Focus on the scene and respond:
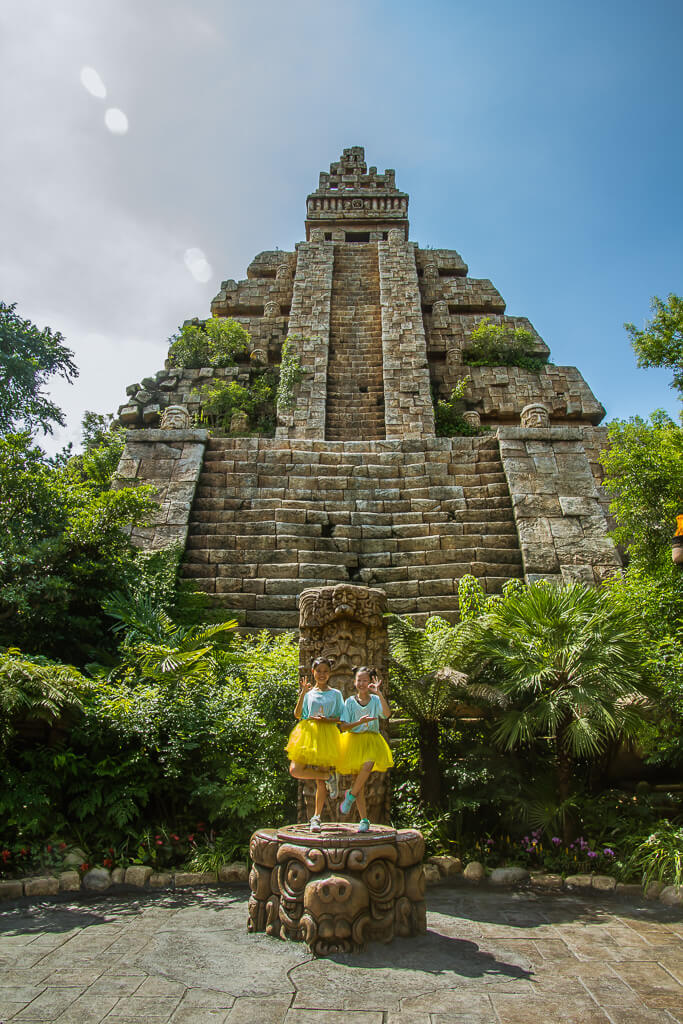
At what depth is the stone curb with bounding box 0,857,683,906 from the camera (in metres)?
4.56

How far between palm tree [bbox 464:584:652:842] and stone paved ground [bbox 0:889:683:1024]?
3.95 feet

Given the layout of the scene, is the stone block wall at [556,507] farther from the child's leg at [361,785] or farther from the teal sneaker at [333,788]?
the child's leg at [361,785]

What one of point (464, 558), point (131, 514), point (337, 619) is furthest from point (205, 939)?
point (464, 558)

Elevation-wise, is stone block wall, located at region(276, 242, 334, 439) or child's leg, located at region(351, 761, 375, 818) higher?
stone block wall, located at region(276, 242, 334, 439)

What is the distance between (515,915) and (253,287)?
18983 millimetres

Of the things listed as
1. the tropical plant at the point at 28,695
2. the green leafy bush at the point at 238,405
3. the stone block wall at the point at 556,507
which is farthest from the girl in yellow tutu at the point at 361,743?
the green leafy bush at the point at 238,405

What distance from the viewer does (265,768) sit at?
5273 millimetres

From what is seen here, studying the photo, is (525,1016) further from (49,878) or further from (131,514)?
A: (131,514)

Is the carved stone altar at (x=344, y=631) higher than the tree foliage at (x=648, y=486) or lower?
lower

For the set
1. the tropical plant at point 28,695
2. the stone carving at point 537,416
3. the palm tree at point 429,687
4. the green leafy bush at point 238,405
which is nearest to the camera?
the tropical plant at point 28,695

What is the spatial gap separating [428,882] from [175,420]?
28.5ft

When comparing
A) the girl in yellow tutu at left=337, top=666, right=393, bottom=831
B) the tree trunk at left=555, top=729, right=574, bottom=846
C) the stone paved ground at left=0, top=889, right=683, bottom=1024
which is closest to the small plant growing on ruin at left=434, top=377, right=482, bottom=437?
the tree trunk at left=555, top=729, right=574, bottom=846

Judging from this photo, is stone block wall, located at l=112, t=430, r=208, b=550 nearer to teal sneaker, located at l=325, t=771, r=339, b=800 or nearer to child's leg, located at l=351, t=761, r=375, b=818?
teal sneaker, located at l=325, t=771, r=339, b=800

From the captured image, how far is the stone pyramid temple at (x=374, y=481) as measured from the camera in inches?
340
